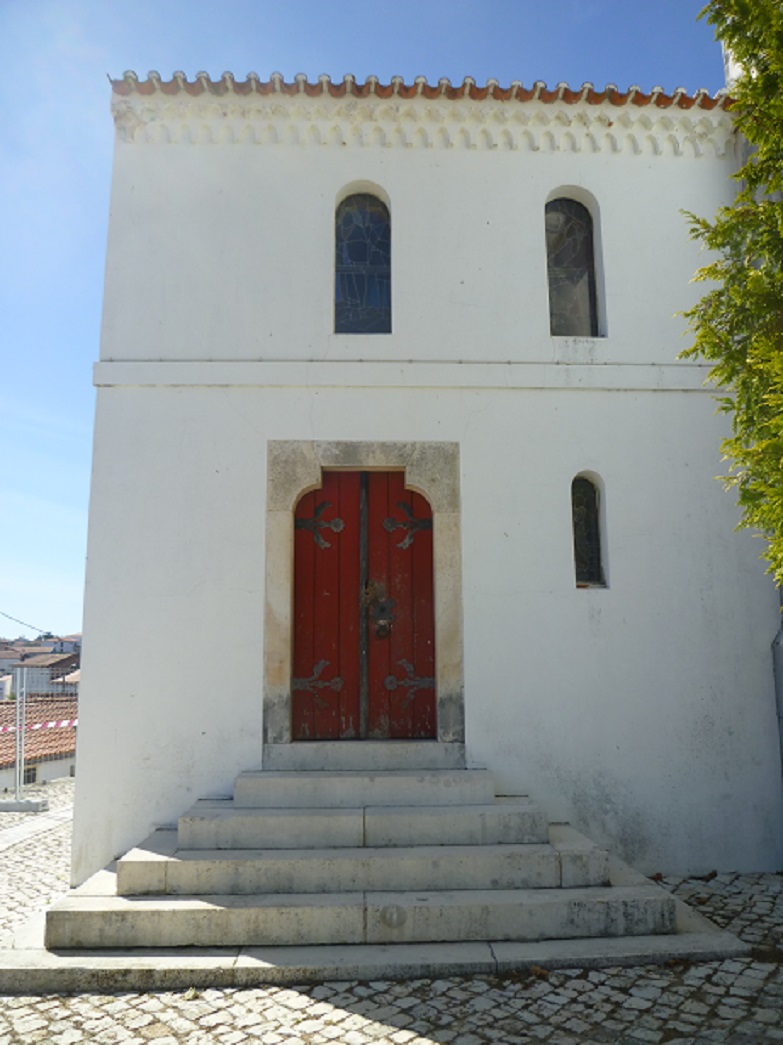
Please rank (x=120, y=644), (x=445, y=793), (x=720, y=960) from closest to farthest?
(x=720, y=960) → (x=445, y=793) → (x=120, y=644)

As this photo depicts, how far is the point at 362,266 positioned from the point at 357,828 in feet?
14.3

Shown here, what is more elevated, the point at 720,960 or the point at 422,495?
the point at 422,495

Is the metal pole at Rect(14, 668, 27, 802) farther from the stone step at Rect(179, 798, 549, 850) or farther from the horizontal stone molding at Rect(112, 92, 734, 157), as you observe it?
the horizontal stone molding at Rect(112, 92, 734, 157)

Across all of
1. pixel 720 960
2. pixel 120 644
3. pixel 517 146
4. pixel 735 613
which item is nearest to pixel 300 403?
pixel 120 644

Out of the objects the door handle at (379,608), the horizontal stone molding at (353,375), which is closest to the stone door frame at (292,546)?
the door handle at (379,608)

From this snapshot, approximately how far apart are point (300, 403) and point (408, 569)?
1.55 metres

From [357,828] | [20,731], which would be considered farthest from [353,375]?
[20,731]

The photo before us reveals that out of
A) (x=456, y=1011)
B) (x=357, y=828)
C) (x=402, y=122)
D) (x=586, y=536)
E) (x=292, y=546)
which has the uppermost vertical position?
(x=402, y=122)

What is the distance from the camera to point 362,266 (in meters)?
6.46

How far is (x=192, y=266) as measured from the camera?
625cm

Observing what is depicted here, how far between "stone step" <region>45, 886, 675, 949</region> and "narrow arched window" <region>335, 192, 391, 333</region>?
13.9 feet

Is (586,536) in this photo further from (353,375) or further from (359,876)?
(359,876)

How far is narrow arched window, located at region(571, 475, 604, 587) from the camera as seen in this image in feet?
20.4

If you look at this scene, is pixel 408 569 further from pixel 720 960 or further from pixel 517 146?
pixel 517 146
